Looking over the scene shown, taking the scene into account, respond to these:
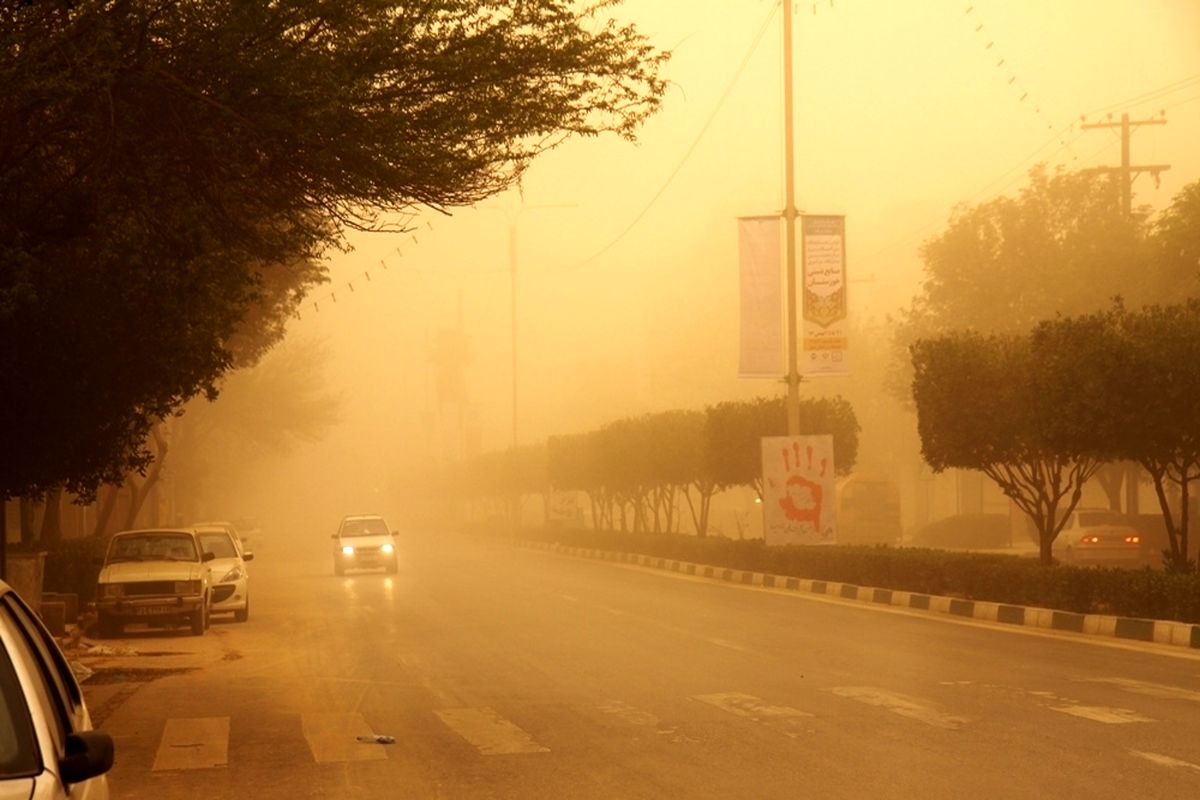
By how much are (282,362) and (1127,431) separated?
41.2 metres

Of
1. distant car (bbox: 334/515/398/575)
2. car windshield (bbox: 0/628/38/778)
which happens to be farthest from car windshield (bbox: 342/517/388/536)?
car windshield (bbox: 0/628/38/778)

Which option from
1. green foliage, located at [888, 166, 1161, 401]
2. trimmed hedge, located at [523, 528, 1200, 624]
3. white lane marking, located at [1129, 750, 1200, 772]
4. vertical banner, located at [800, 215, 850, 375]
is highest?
green foliage, located at [888, 166, 1161, 401]

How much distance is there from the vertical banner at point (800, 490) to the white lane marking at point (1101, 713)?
2175cm

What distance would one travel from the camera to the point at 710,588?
35.0 m

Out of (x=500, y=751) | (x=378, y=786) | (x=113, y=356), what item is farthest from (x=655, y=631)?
(x=378, y=786)

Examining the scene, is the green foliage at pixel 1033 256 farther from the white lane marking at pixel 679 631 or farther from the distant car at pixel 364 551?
the white lane marking at pixel 679 631

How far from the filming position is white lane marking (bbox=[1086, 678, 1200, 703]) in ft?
45.6

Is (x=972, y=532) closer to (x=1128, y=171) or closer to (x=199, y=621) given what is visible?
(x=1128, y=171)

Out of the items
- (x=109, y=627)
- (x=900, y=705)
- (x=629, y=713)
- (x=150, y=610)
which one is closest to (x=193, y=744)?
(x=629, y=713)

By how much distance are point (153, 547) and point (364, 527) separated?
2008cm

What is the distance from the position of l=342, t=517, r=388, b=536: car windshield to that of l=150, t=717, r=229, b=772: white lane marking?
31426 millimetres

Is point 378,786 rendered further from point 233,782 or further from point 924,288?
point 924,288

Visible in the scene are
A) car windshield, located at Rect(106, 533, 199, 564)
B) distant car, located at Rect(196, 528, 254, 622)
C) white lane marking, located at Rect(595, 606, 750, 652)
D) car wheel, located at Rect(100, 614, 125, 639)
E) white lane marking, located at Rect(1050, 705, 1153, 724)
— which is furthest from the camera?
distant car, located at Rect(196, 528, 254, 622)

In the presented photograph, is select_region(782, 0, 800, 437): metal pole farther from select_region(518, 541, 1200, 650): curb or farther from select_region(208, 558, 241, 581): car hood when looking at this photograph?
select_region(208, 558, 241, 581): car hood
